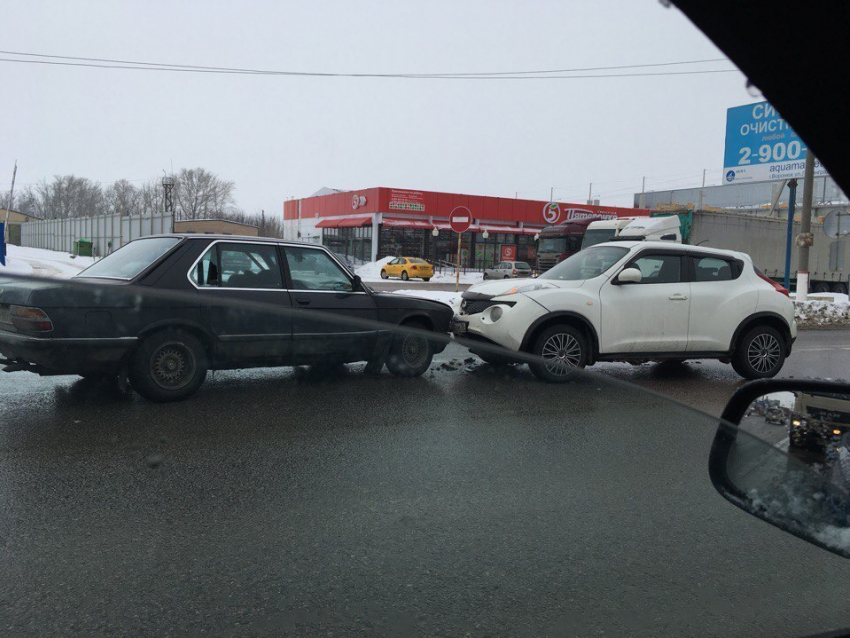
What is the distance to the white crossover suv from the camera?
240 centimetres

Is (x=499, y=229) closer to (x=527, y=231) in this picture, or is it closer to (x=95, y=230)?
(x=527, y=231)

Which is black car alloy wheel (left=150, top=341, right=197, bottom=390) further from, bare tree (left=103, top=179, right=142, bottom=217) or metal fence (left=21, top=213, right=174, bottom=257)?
bare tree (left=103, top=179, right=142, bottom=217)

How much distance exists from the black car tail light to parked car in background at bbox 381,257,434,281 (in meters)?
35.4

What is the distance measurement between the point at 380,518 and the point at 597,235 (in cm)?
2545

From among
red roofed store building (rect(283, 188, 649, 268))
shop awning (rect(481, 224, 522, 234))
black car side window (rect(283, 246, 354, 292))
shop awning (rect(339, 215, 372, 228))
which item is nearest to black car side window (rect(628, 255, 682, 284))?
black car side window (rect(283, 246, 354, 292))

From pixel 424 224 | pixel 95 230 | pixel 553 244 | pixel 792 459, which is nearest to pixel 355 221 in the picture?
pixel 424 224

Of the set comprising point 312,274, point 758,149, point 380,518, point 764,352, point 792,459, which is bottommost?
point 764,352

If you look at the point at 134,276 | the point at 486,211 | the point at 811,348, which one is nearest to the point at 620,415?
the point at 134,276

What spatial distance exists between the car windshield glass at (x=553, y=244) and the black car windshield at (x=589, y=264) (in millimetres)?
19524

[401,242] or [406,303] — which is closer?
[406,303]

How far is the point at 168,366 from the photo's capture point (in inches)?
47.7

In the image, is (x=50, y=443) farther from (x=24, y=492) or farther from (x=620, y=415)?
(x=620, y=415)

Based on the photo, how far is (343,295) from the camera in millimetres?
1885

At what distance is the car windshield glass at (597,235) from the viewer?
2498 cm
